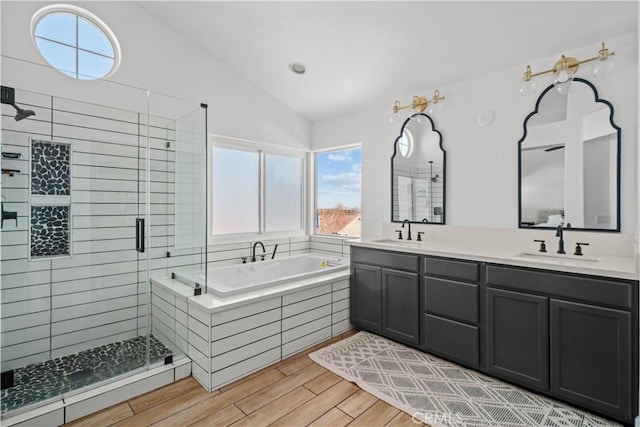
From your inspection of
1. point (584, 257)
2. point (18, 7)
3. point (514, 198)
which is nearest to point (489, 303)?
point (584, 257)

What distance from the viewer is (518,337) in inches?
86.4

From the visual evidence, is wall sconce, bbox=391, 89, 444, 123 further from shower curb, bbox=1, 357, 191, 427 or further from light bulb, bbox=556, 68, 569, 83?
shower curb, bbox=1, 357, 191, 427

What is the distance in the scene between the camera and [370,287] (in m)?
3.09

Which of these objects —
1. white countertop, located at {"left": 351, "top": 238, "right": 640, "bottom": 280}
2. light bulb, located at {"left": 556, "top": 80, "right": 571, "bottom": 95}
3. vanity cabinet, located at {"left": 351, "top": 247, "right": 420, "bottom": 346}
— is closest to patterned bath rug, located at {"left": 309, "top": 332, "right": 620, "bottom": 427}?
vanity cabinet, located at {"left": 351, "top": 247, "right": 420, "bottom": 346}

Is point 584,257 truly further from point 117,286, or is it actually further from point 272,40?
point 117,286

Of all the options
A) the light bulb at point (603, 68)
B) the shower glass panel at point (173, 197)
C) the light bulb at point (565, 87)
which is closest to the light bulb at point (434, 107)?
the light bulb at point (565, 87)

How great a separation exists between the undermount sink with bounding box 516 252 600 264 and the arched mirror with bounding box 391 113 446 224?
854mm

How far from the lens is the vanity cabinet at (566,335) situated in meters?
1.82

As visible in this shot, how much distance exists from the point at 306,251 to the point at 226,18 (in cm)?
280

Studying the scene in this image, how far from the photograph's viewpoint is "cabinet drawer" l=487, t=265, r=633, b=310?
6.00 ft

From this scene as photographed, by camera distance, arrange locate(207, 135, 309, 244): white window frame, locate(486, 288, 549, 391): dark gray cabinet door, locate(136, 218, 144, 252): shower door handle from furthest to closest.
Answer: locate(207, 135, 309, 244): white window frame
locate(136, 218, 144, 252): shower door handle
locate(486, 288, 549, 391): dark gray cabinet door

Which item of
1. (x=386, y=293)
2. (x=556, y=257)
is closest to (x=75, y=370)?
(x=386, y=293)

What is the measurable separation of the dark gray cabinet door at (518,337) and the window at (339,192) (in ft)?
6.44

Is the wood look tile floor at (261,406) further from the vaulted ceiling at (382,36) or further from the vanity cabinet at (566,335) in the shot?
the vaulted ceiling at (382,36)
